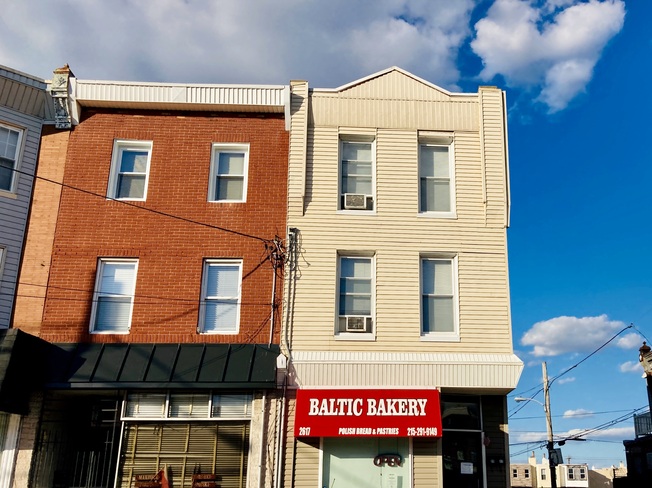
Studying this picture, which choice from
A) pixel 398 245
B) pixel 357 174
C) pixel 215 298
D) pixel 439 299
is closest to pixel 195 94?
pixel 357 174

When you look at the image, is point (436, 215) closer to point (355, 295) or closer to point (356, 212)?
point (356, 212)

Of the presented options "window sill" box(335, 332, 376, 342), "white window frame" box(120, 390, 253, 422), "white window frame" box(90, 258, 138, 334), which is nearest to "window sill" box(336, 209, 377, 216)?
"window sill" box(335, 332, 376, 342)

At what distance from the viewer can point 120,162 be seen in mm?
16156

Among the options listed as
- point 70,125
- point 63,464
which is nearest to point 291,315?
point 63,464

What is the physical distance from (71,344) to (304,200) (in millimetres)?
6043

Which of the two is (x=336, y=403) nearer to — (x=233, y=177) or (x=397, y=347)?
(x=397, y=347)

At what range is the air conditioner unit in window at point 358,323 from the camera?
14.6m

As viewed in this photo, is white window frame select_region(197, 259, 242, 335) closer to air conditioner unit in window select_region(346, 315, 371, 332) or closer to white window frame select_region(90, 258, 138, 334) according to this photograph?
white window frame select_region(90, 258, 138, 334)

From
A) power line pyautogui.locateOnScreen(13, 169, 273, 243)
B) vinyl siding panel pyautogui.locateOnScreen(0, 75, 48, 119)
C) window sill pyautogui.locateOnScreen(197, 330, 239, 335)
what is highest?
vinyl siding panel pyautogui.locateOnScreen(0, 75, 48, 119)

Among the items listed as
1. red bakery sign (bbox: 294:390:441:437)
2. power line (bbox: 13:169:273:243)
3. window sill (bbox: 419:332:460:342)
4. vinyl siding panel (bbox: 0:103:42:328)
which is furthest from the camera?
power line (bbox: 13:169:273:243)

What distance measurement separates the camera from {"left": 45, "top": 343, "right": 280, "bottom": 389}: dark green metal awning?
1364 cm

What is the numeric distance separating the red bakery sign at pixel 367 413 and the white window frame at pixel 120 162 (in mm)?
6371

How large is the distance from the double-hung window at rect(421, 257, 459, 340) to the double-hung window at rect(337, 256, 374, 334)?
4.03 feet

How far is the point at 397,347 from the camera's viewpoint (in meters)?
14.4
